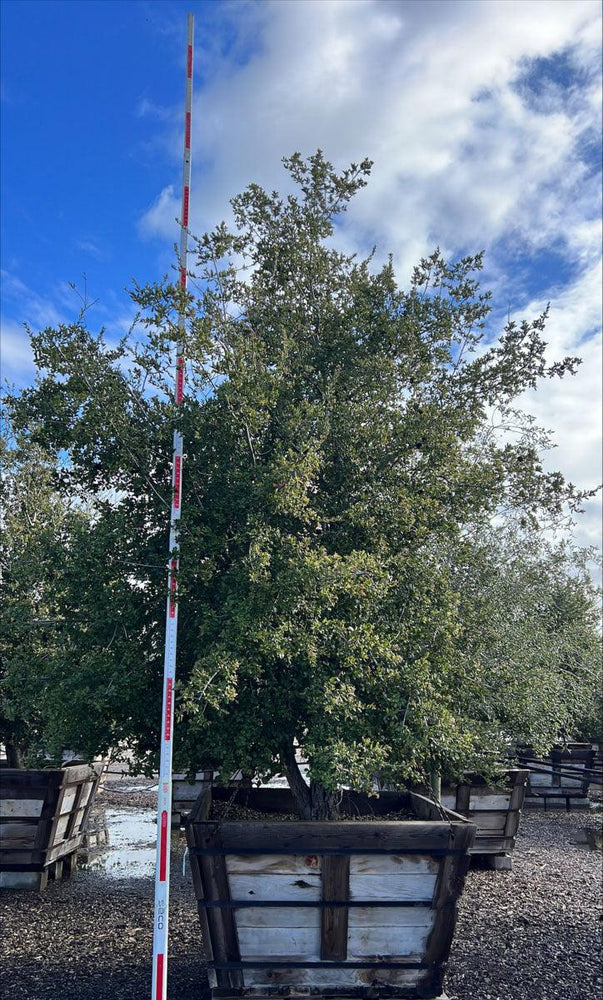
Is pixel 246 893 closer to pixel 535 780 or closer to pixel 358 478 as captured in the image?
pixel 358 478

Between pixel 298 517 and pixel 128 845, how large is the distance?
848 cm

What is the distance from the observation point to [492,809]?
1020cm

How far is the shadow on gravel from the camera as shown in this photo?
564cm

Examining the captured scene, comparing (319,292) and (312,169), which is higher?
(312,169)

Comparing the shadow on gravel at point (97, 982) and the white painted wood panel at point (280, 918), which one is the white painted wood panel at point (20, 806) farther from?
the white painted wood panel at point (280, 918)

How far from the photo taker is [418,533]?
243 inches

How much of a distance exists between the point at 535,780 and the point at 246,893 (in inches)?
535

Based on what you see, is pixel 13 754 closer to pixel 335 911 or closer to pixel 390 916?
pixel 335 911

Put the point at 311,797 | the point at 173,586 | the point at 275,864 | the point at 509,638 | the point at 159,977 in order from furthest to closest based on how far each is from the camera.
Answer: the point at 509,638 < the point at 311,797 < the point at 173,586 < the point at 275,864 < the point at 159,977

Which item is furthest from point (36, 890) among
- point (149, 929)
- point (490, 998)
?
point (490, 998)

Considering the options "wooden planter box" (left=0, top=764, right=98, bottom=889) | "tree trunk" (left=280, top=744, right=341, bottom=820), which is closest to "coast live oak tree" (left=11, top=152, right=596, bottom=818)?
"tree trunk" (left=280, top=744, right=341, bottom=820)

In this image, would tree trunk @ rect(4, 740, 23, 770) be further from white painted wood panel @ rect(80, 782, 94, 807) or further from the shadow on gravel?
the shadow on gravel

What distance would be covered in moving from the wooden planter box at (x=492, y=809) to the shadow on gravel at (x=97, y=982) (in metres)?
4.89

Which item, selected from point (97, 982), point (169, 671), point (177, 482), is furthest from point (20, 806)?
point (177, 482)
